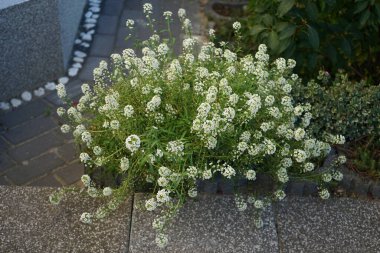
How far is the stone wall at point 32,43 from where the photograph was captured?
3914mm

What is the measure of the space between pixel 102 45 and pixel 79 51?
8.4 inches

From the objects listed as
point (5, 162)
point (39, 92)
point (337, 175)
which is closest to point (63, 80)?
point (39, 92)

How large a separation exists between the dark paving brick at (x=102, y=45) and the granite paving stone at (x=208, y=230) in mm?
1775

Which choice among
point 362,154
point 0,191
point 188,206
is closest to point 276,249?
point 188,206

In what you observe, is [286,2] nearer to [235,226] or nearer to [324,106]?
[324,106]

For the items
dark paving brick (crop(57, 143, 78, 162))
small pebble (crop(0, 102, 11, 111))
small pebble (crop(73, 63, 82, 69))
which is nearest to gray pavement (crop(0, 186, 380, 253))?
dark paving brick (crop(57, 143, 78, 162))

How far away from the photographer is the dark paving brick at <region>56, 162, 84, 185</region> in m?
3.58

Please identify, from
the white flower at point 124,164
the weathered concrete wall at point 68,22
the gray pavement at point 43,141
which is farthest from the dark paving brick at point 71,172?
the weathered concrete wall at point 68,22

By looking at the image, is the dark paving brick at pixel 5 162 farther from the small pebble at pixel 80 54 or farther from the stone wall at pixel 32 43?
the small pebble at pixel 80 54

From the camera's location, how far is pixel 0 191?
3.30 meters

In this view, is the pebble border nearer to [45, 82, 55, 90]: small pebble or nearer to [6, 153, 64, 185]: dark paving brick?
[45, 82, 55, 90]: small pebble

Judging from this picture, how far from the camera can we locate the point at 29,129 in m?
3.94

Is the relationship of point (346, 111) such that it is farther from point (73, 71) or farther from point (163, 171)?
point (73, 71)

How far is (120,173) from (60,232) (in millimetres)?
448
